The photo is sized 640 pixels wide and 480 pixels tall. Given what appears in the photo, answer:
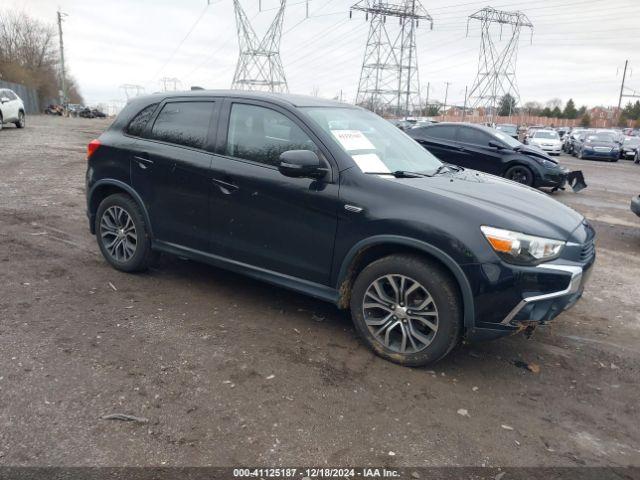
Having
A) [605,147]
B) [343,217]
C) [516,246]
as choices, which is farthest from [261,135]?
[605,147]

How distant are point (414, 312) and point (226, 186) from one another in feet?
6.01

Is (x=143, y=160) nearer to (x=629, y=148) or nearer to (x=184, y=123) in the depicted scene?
(x=184, y=123)

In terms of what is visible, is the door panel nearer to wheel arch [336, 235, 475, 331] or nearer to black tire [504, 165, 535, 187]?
wheel arch [336, 235, 475, 331]

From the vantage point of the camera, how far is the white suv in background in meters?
21.1

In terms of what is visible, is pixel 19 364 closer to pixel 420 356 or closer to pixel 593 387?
pixel 420 356

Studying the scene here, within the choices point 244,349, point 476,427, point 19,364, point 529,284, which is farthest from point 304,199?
point 19,364

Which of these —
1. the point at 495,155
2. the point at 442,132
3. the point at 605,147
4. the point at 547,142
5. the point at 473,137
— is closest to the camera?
the point at 495,155

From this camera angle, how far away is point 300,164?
3648 millimetres

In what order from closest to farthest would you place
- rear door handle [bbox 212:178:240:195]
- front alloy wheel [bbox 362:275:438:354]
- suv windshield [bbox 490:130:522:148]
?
1. front alloy wheel [bbox 362:275:438:354]
2. rear door handle [bbox 212:178:240:195]
3. suv windshield [bbox 490:130:522:148]

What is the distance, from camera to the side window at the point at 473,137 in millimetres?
11677

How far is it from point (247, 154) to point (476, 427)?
263 centimetres

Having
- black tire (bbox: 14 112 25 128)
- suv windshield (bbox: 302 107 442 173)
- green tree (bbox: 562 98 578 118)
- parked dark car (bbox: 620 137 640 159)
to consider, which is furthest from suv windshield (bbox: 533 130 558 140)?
green tree (bbox: 562 98 578 118)

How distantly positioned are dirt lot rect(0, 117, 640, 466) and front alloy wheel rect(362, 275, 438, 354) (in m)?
0.19

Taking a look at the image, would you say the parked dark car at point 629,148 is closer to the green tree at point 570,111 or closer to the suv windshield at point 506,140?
the suv windshield at point 506,140
